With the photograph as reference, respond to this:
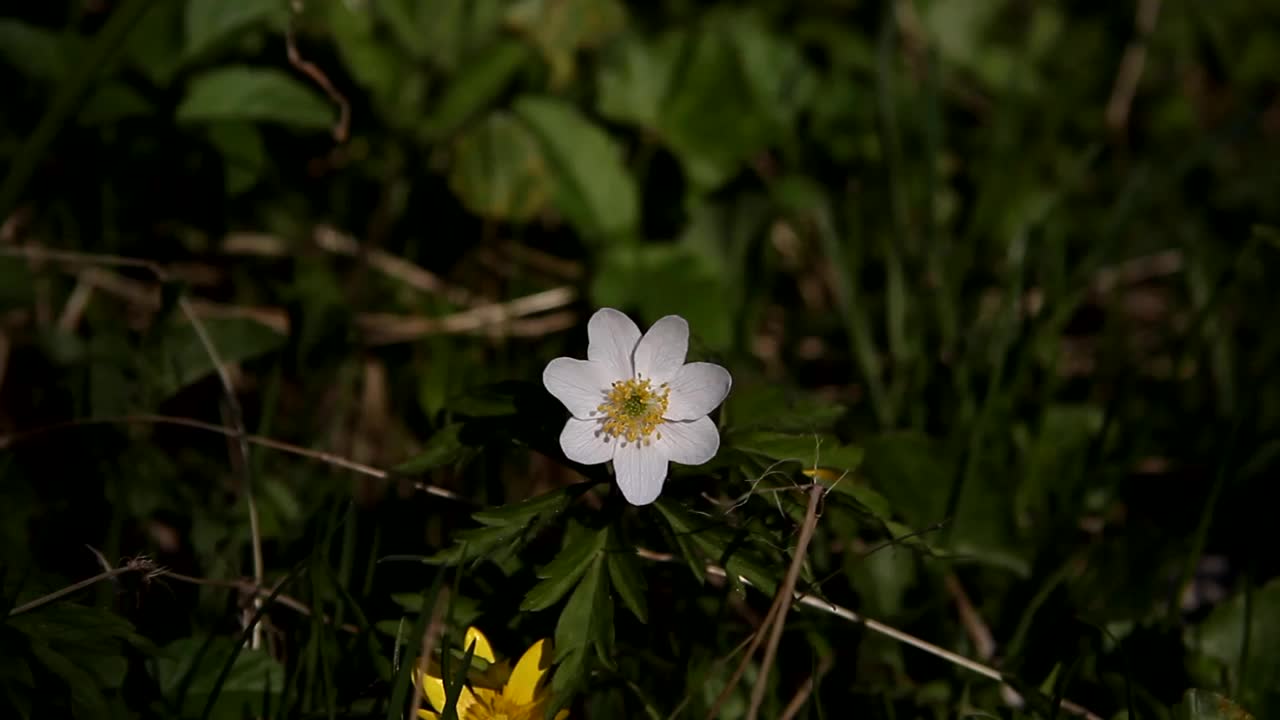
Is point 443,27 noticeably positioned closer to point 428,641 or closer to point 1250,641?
point 428,641

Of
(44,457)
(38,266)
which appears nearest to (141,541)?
(44,457)

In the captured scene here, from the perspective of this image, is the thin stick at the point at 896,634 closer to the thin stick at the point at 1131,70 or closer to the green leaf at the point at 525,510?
the green leaf at the point at 525,510

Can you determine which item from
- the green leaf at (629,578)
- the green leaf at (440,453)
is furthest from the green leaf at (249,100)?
the green leaf at (629,578)

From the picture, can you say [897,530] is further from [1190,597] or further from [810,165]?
[810,165]

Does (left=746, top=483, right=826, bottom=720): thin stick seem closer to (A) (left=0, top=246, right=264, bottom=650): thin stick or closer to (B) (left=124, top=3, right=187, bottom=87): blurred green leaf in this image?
(A) (left=0, top=246, right=264, bottom=650): thin stick

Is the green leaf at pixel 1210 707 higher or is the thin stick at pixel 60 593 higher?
the thin stick at pixel 60 593
